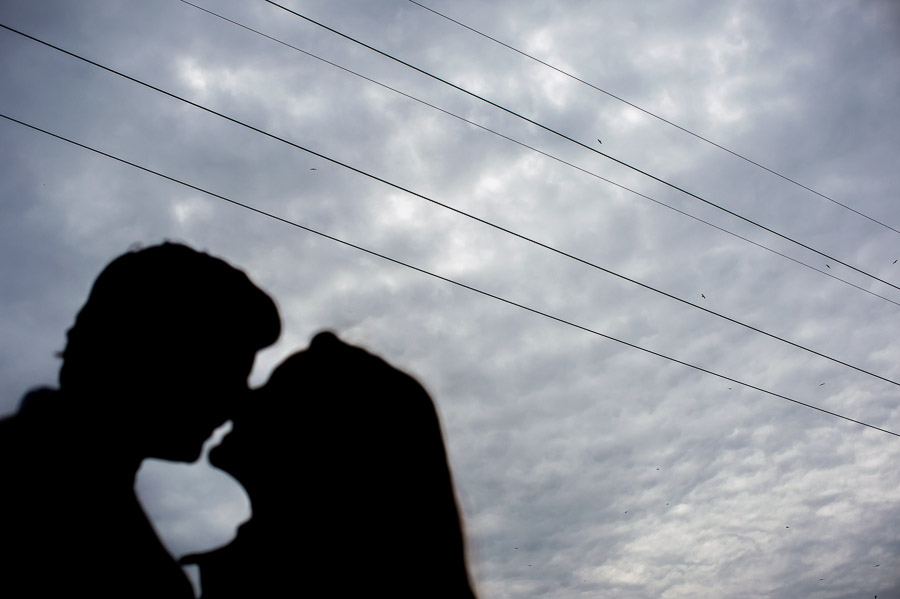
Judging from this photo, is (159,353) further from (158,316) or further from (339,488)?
(339,488)

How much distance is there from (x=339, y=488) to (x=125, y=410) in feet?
1.94

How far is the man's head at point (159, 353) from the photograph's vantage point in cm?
133

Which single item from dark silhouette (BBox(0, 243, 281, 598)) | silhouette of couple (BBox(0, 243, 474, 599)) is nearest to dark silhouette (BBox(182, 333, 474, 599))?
silhouette of couple (BBox(0, 243, 474, 599))

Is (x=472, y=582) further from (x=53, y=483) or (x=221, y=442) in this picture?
(x=53, y=483)

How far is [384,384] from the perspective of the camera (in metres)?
1.39

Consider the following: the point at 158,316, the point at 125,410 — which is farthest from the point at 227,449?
the point at 158,316

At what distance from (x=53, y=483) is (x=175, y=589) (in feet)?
1.25

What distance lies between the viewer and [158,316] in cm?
136

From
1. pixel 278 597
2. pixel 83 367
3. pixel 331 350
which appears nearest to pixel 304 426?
pixel 331 350

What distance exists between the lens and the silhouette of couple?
1217 mm

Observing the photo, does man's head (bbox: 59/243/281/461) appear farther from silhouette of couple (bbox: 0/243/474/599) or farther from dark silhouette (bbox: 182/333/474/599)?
dark silhouette (bbox: 182/333/474/599)

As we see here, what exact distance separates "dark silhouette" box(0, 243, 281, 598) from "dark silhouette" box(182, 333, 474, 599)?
0.37 feet

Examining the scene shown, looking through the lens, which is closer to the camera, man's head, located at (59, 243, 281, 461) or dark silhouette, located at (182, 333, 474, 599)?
dark silhouette, located at (182, 333, 474, 599)

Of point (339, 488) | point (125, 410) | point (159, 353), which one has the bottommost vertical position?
point (339, 488)
